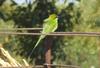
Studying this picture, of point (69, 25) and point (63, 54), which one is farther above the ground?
point (69, 25)

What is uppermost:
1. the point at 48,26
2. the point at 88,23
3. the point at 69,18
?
the point at 48,26

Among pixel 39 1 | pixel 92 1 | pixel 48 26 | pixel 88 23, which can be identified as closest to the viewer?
pixel 48 26

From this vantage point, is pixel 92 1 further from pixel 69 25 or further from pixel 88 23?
pixel 69 25

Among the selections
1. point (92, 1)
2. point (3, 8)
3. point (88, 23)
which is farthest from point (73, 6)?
point (92, 1)

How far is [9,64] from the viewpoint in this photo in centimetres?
474

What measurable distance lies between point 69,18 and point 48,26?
4105 mm

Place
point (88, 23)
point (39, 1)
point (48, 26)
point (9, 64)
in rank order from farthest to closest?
point (88, 23)
point (39, 1)
point (9, 64)
point (48, 26)

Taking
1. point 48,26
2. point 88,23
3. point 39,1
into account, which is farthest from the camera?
point 88,23

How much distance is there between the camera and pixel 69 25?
28.1 feet

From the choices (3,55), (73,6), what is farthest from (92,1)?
(3,55)

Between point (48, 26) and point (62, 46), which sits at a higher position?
point (48, 26)

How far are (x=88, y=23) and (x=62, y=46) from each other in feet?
12.4

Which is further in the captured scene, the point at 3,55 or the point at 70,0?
the point at 70,0

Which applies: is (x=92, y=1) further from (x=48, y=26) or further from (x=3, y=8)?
(x=48, y=26)
